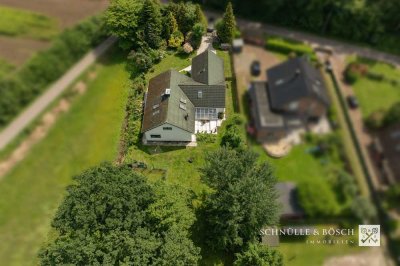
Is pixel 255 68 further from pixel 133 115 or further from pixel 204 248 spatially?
pixel 133 115

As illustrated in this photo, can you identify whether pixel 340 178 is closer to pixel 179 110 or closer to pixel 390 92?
pixel 390 92

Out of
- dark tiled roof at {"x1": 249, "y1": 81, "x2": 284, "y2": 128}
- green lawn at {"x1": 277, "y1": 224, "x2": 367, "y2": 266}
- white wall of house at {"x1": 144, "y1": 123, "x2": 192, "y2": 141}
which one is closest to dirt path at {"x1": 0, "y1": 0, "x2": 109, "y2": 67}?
white wall of house at {"x1": 144, "y1": 123, "x2": 192, "y2": 141}

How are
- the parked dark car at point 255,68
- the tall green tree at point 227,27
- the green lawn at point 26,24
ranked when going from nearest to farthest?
the parked dark car at point 255,68 < the green lawn at point 26,24 < the tall green tree at point 227,27

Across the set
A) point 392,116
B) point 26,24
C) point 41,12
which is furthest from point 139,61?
point 392,116

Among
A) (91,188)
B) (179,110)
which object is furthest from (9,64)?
(179,110)

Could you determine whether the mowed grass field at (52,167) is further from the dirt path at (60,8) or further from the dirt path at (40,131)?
the dirt path at (60,8)

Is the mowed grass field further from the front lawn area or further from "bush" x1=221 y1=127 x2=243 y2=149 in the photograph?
"bush" x1=221 y1=127 x2=243 y2=149

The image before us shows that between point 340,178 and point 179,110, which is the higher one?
point 179,110

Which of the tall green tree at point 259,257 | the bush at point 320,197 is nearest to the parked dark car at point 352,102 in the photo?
the bush at point 320,197
